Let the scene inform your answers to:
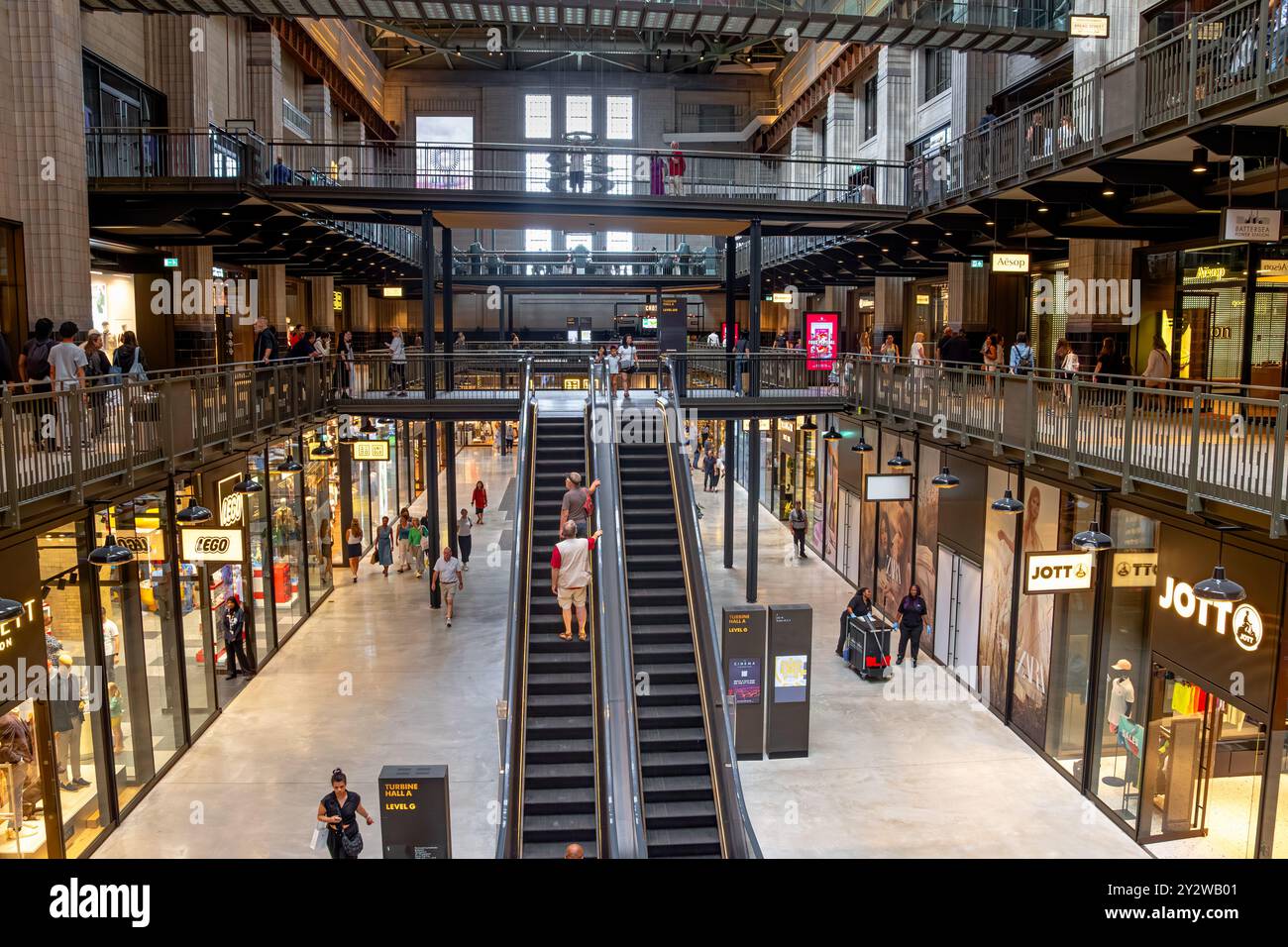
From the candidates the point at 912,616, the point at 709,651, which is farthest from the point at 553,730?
the point at 912,616

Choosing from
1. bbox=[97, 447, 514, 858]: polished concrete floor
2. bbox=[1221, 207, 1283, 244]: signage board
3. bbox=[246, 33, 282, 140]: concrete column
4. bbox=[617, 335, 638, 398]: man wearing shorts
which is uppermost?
bbox=[246, 33, 282, 140]: concrete column

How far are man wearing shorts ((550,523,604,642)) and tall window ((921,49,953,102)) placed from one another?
58.0ft

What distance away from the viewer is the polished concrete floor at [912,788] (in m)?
11.9

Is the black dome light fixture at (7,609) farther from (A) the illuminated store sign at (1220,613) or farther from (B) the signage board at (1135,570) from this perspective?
(B) the signage board at (1135,570)

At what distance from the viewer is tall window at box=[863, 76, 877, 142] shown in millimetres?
31891

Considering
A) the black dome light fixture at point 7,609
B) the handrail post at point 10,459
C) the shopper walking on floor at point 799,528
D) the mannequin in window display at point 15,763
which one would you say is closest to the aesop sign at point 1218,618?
the black dome light fixture at point 7,609

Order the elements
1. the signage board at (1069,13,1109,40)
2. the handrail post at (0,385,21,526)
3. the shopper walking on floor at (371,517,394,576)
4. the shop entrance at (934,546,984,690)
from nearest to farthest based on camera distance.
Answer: the handrail post at (0,385,21,526), the signage board at (1069,13,1109,40), the shop entrance at (934,546,984,690), the shopper walking on floor at (371,517,394,576)

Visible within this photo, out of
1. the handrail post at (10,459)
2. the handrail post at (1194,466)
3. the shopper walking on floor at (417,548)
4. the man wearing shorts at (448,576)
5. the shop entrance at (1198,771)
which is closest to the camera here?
the handrail post at (10,459)

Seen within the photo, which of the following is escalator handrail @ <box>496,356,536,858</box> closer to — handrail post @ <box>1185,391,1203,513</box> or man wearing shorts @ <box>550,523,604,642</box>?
man wearing shorts @ <box>550,523,604,642</box>

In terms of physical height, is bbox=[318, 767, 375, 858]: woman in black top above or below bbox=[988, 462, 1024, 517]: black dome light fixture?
below

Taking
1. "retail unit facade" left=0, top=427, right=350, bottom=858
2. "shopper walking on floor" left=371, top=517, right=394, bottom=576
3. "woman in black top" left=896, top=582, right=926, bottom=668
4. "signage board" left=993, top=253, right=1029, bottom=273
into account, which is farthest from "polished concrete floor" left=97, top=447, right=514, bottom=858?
"signage board" left=993, top=253, right=1029, bottom=273

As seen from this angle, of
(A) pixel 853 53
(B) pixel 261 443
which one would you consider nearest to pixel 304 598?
(B) pixel 261 443

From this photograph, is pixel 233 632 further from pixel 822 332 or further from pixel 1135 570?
pixel 822 332

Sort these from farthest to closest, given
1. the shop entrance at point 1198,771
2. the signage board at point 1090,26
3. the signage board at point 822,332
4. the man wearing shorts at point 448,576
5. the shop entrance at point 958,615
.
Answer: the signage board at point 822,332, the man wearing shorts at point 448,576, the shop entrance at point 958,615, the signage board at point 1090,26, the shop entrance at point 1198,771
